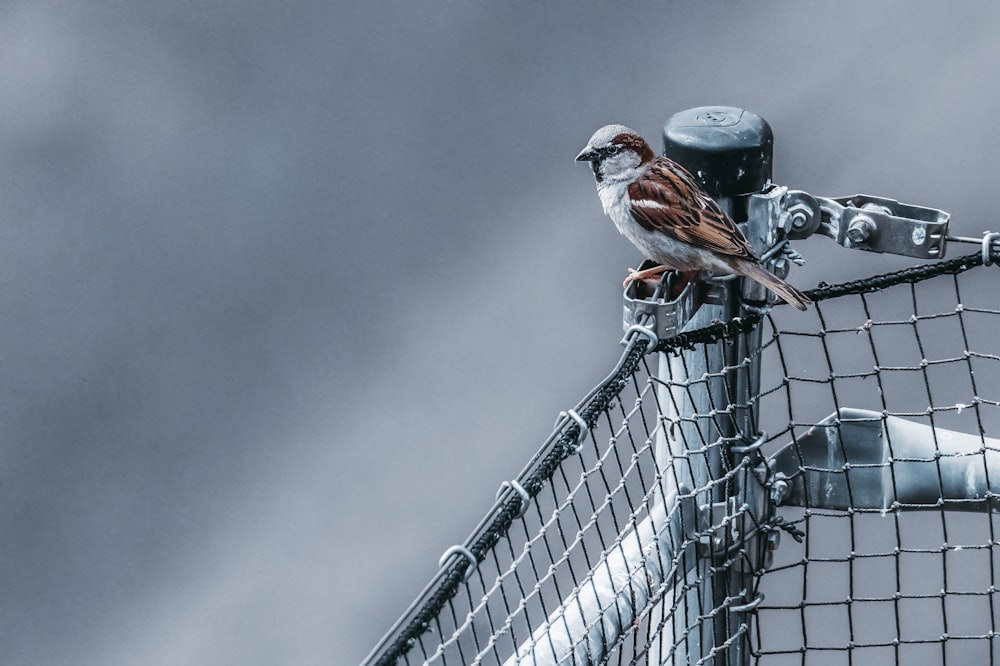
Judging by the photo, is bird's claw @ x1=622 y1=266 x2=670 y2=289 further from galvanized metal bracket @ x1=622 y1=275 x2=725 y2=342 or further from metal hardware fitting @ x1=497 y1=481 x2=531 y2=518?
metal hardware fitting @ x1=497 y1=481 x2=531 y2=518

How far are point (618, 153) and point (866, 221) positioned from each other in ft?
3.21

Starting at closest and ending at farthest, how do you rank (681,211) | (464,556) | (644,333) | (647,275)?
(464,556), (644,333), (647,275), (681,211)

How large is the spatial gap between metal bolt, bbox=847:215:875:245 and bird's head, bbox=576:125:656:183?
89 cm

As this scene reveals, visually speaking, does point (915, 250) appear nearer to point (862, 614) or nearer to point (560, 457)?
point (560, 457)

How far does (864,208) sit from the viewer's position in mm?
2113

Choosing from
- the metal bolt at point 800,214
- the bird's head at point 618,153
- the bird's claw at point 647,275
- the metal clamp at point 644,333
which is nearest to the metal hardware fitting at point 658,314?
the metal clamp at point 644,333

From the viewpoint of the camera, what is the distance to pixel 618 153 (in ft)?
9.86

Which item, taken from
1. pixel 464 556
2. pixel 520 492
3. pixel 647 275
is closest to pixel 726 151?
pixel 647 275

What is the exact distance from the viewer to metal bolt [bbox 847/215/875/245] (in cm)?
210

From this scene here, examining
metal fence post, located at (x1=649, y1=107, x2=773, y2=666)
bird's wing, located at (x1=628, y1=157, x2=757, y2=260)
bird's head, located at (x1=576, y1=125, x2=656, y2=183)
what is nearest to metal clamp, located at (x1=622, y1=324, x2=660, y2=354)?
metal fence post, located at (x1=649, y1=107, x2=773, y2=666)

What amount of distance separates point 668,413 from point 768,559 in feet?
1.14

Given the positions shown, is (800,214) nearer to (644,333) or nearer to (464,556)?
(644,333)

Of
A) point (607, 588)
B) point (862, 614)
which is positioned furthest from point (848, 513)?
point (862, 614)

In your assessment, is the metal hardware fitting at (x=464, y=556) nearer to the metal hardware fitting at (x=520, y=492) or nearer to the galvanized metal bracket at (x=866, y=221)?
the metal hardware fitting at (x=520, y=492)
